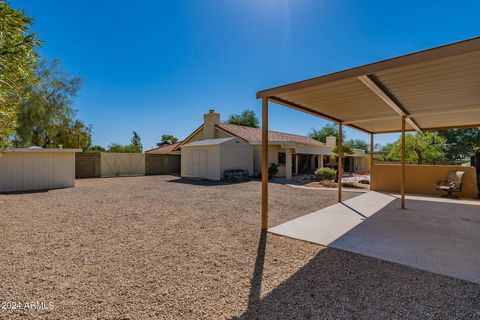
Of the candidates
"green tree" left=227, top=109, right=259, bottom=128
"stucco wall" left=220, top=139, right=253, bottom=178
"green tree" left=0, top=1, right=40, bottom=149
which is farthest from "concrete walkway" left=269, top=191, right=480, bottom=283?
"green tree" left=227, top=109, right=259, bottom=128

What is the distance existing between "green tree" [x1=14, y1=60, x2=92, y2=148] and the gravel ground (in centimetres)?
1683

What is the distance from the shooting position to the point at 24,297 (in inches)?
107

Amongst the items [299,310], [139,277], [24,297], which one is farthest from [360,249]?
[24,297]

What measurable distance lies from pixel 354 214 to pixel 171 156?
19.9 metres

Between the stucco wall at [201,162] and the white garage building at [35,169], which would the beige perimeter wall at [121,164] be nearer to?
the stucco wall at [201,162]

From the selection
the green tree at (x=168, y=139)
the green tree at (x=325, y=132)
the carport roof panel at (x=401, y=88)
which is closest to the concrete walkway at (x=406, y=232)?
the carport roof panel at (x=401, y=88)

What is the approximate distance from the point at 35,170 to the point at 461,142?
1597 inches

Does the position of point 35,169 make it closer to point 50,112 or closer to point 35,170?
point 35,170

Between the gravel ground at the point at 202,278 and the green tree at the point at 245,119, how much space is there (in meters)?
40.4

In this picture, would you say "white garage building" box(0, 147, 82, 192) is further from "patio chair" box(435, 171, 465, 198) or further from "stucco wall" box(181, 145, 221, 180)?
"patio chair" box(435, 171, 465, 198)

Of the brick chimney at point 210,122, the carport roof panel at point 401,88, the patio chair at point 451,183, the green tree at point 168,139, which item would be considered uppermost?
the green tree at point 168,139

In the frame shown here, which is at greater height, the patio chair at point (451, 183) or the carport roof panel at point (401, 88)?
the carport roof panel at point (401, 88)

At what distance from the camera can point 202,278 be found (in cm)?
318

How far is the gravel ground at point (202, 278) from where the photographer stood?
2489mm
